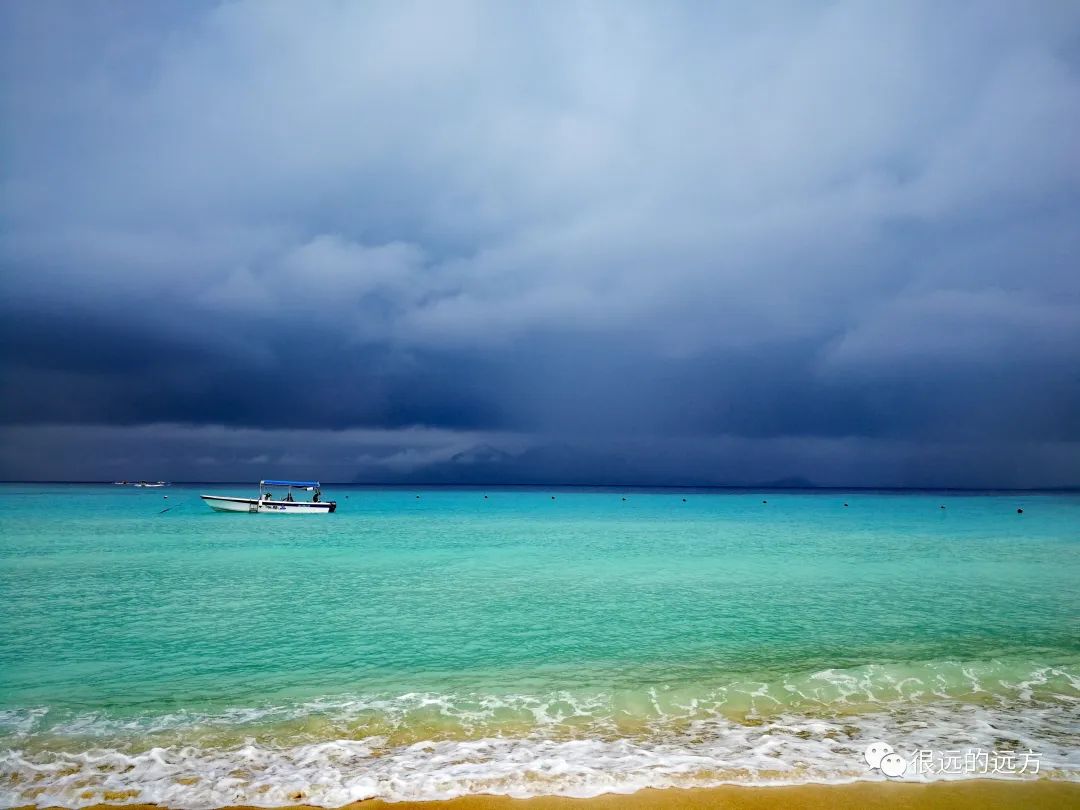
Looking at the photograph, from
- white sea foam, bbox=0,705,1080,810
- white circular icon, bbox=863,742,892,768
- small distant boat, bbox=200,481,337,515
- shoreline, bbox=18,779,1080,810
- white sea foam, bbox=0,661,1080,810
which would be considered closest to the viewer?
shoreline, bbox=18,779,1080,810

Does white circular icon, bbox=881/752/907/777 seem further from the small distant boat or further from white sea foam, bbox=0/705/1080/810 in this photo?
the small distant boat

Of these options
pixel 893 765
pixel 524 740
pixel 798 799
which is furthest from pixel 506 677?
pixel 893 765

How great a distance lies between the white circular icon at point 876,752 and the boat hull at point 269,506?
72.6 metres

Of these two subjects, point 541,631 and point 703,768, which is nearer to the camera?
point 703,768

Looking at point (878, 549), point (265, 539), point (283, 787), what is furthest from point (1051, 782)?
point (265, 539)

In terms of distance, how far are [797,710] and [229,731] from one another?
32.4ft

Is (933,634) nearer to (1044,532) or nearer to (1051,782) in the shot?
(1051,782)

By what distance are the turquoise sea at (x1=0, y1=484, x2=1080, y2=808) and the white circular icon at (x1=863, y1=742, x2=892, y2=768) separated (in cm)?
14

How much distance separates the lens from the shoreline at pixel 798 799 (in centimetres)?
725

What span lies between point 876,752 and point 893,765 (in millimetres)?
523

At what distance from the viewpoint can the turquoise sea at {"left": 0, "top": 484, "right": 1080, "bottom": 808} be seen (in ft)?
27.9

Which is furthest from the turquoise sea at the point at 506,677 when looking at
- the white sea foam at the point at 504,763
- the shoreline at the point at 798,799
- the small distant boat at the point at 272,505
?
the small distant boat at the point at 272,505

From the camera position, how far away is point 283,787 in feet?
26.0

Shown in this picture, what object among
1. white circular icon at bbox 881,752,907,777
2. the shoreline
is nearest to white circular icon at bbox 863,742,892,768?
white circular icon at bbox 881,752,907,777
